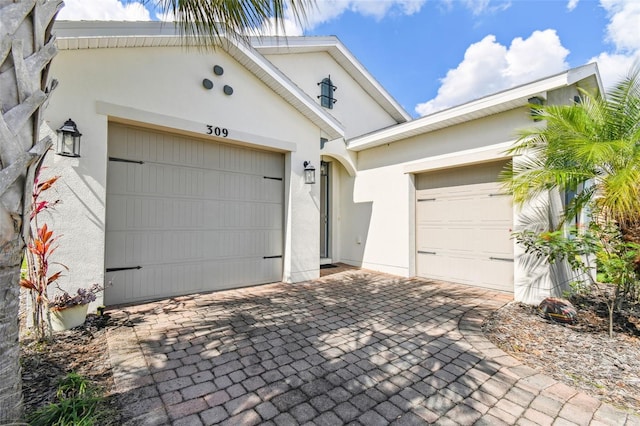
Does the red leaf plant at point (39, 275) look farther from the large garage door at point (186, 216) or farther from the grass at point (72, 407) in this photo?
the grass at point (72, 407)

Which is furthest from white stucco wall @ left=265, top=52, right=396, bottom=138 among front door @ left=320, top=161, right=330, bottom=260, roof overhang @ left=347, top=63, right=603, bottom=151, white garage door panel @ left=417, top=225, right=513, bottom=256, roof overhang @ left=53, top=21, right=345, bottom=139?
white garage door panel @ left=417, top=225, right=513, bottom=256

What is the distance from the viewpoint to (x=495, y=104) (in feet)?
18.5

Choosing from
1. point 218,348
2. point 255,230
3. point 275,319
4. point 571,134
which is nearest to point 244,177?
point 255,230

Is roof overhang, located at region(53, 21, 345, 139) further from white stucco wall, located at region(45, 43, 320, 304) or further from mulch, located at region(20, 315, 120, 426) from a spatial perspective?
mulch, located at region(20, 315, 120, 426)

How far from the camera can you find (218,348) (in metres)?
3.44

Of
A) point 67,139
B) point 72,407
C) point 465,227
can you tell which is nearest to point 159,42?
point 67,139

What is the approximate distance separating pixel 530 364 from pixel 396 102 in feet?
31.9

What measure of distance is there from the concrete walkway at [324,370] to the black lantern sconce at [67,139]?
245 cm

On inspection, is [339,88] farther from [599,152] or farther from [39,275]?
[39,275]

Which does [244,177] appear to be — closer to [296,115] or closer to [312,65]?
[296,115]

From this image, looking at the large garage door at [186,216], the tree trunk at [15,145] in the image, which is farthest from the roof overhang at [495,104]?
the tree trunk at [15,145]

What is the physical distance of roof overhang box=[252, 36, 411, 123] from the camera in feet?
26.7

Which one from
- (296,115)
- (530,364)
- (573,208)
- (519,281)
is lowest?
→ (530,364)

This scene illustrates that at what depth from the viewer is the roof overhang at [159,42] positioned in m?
4.00
